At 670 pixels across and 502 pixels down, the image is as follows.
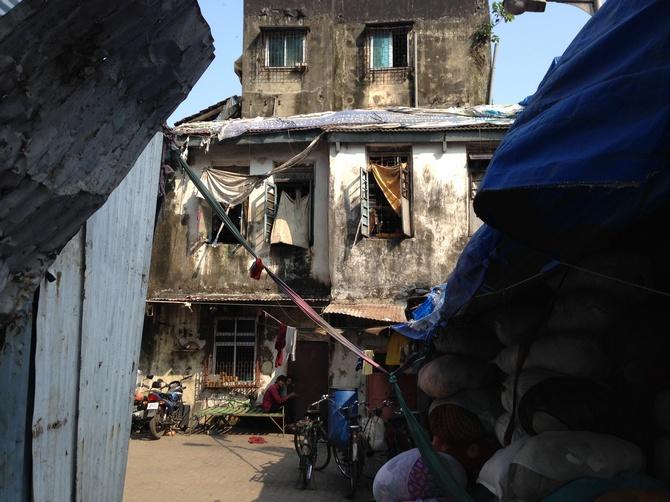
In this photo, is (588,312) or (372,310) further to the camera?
(372,310)

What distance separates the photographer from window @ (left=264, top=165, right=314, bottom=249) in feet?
41.1

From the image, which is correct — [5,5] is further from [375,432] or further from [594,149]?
[375,432]

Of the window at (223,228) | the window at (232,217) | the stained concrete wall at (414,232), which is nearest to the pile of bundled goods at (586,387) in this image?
the stained concrete wall at (414,232)

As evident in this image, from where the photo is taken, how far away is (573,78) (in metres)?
1.95

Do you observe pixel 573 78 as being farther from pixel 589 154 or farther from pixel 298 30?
pixel 298 30

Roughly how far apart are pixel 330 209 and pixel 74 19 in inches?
432

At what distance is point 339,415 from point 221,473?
2.05 m

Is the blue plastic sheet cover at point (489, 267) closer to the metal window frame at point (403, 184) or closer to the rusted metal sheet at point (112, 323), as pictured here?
the rusted metal sheet at point (112, 323)

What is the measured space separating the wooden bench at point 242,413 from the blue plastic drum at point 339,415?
4091 millimetres

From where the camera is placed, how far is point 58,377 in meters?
2.72

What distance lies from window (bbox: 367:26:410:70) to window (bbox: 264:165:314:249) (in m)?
5.24

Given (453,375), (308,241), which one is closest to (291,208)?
(308,241)

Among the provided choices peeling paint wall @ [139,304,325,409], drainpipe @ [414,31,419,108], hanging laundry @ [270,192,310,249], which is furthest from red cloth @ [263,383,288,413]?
drainpipe @ [414,31,419,108]

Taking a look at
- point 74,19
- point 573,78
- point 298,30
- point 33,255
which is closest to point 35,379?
point 33,255
